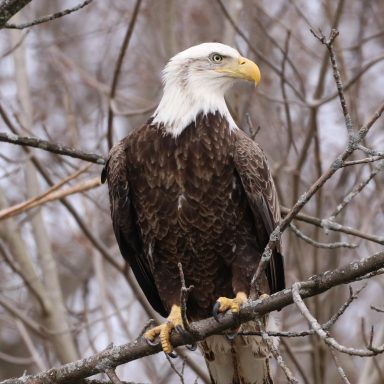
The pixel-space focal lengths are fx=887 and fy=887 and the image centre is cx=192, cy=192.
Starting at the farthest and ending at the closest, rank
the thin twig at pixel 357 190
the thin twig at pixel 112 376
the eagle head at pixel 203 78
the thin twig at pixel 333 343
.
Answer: the eagle head at pixel 203 78 → the thin twig at pixel 112 376 → the thin twig at pixel 357 190 → the thin twig at pixel 333 343

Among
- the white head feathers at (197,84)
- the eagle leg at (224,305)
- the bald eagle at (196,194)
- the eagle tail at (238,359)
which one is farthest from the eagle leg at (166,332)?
the white head feathers at (197,84)

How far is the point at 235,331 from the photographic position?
16.6 ft

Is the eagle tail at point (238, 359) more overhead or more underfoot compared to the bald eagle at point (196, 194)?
more underfoot

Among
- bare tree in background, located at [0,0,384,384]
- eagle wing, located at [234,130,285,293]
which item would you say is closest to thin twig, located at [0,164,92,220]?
bare tree in background, located at [0,0,384,384]

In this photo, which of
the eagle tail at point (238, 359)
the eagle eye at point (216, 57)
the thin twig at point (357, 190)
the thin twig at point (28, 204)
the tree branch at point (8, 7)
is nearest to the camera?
the tree branch at point (8, 7)

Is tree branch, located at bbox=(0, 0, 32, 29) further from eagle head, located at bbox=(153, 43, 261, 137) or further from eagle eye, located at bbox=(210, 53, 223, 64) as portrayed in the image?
eagle eye, located at bbox=(210, 53, 223, 64)

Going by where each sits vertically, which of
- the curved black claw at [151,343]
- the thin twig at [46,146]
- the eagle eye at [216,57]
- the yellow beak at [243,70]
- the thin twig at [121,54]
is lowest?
the curved black claw at [151,343]

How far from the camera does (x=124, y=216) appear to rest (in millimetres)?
5211

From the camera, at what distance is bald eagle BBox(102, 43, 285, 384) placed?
16.2 ft

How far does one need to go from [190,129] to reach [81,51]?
21.5 feet

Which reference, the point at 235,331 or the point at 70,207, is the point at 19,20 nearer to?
the point at 70,207

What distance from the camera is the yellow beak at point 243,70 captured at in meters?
5.25

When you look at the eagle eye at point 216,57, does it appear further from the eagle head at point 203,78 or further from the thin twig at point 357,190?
the thin twig at point 357,190

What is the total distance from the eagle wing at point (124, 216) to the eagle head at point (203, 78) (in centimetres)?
34
